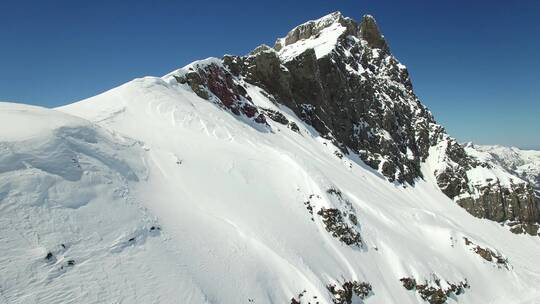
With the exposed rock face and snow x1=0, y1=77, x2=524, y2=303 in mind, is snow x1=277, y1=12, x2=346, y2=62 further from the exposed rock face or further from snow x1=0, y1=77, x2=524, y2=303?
snow x1=0, y1=77, x2=524, y2=303

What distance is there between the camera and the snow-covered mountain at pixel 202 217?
12164mm

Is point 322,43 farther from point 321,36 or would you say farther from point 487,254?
point 487,254

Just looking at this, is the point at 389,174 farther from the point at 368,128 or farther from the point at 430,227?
the point at 430,227

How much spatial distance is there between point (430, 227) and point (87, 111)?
32.0m

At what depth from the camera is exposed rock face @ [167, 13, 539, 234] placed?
191 feet

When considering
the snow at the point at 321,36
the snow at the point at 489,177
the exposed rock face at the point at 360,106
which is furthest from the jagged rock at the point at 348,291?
the snow at the point at 489,177

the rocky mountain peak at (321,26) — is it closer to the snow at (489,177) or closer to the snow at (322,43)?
the snow at (322,43)

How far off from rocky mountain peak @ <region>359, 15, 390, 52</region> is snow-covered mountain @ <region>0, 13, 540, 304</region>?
56.3 meters

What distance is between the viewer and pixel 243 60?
5991cm

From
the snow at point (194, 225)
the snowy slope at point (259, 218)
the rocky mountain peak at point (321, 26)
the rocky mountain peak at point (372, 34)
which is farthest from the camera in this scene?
the rocky mountain peak at point (372, 34)

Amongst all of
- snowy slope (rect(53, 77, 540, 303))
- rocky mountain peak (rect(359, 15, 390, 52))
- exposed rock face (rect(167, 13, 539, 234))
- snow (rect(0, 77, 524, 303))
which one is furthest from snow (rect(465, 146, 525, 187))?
rocky mountain peak (rect(359, 15, 390, 52))

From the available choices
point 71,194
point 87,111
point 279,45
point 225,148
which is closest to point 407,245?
point 225,148

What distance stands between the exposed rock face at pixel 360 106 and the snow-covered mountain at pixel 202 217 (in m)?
2.98

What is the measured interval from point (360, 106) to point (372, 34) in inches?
1391
